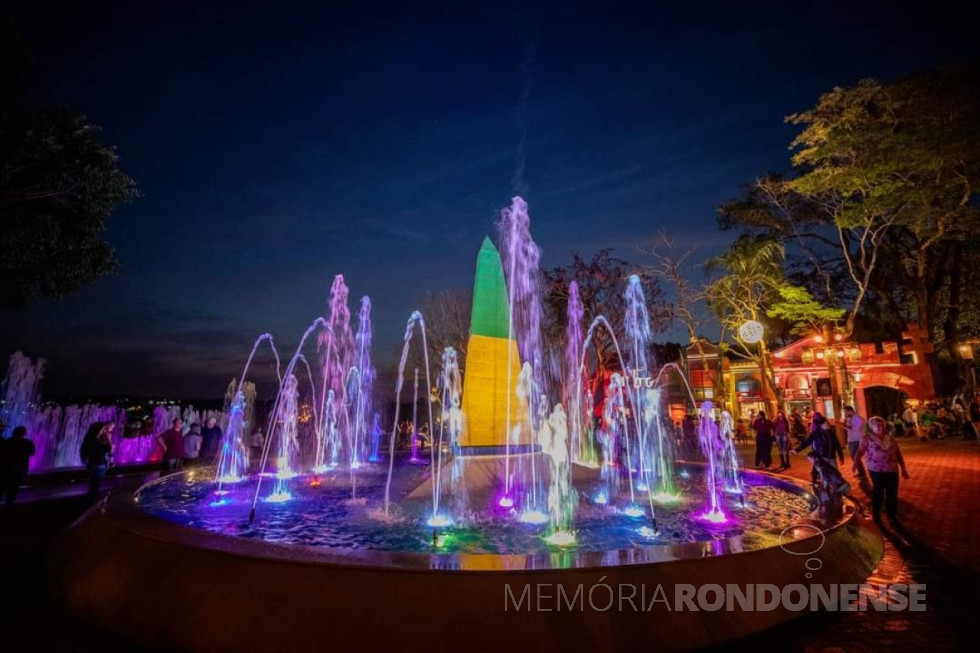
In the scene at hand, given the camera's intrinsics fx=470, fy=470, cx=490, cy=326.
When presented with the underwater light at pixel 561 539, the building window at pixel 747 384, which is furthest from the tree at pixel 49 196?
the building window at pixel 747 384

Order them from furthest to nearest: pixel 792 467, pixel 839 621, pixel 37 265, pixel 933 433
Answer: pixel 933 433
pixel 792 467
pixel 37 265
pixel 839 621

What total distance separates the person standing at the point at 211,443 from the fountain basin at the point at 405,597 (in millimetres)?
11588

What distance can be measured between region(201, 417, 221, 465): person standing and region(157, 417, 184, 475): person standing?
1.75 meters

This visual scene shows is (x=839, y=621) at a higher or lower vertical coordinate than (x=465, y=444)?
lower

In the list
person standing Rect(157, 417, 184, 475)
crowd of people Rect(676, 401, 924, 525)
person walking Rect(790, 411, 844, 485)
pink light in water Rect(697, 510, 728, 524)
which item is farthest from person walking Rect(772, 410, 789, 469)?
person standing Rect(157, 417, 184, 475)

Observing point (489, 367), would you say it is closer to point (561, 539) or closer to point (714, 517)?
point (561, 539)

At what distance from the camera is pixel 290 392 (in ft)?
56.6

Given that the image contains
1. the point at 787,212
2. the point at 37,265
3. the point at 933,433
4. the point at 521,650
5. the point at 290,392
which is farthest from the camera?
the point at 787,212

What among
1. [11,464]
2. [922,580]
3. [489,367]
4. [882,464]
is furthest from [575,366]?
[11,464]

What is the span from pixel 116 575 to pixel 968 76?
2790cm

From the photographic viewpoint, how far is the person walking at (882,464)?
25.0 ft

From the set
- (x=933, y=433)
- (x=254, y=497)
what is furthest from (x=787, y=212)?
(x=254, y=497)

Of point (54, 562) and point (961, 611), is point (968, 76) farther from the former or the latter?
point (54, 562)

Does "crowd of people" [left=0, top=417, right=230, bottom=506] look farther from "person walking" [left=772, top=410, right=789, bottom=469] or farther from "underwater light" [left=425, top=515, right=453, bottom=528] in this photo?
"person walking" [left=772, top=410, right=789, bottom=469]
